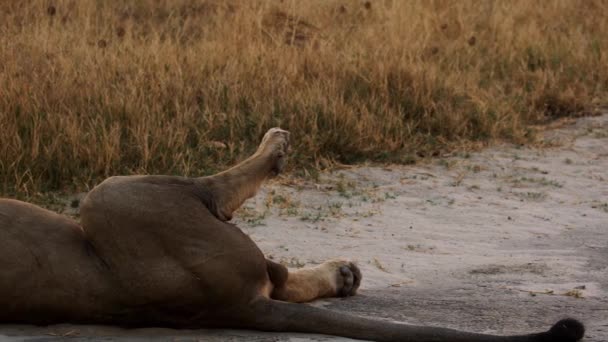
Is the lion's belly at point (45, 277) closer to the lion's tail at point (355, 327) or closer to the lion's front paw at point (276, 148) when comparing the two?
the lion's tail at point (355, 327)

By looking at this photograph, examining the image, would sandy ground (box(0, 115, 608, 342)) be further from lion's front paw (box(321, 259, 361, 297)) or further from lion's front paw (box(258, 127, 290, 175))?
lion's front paw (box(258, 127, 290, 175))

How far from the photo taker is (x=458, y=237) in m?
5.95

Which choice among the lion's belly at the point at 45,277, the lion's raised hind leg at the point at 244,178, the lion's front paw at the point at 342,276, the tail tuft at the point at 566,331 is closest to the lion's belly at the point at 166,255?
the lion's belly at the point at 45,277

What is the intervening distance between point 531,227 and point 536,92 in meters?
3.02

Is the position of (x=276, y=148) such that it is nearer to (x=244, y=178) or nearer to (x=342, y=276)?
(x=244, y=178)

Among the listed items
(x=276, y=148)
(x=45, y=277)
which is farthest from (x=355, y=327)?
(x=276, y=148)

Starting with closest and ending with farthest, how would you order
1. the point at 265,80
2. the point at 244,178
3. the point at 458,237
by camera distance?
1. the point at 244,178
2. the point at 458,237
3. the point at 265,80

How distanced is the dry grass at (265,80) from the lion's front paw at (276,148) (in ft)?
6.19

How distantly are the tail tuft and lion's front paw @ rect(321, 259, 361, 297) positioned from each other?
3.58 feet

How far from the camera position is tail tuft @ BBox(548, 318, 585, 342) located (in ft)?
11.7

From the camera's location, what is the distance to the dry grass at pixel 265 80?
6598 millimetres

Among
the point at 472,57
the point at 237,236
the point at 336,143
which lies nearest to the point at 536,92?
Result: the point at 472,57

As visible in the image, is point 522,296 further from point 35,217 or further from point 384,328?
point 35,217

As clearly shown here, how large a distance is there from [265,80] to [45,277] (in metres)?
4.45
